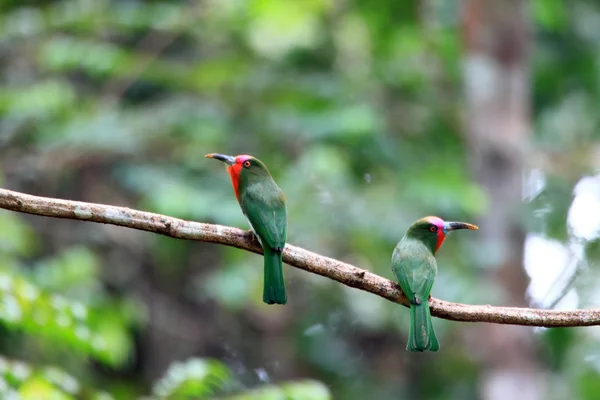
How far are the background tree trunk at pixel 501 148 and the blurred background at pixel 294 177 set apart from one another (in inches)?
0.8

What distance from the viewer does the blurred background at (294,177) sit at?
664 centimetres

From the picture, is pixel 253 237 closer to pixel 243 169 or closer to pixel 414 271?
pixel 243 169

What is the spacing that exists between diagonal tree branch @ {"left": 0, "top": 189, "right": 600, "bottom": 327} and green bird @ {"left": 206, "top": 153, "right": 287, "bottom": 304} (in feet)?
0.27

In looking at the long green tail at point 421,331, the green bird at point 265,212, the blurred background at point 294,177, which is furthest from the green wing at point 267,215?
the blurred background at point 294,177

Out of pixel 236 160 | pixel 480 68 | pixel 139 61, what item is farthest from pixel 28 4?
pixel 236 160

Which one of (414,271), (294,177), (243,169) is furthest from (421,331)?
(294,177)

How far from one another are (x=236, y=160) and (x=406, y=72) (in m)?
6.37

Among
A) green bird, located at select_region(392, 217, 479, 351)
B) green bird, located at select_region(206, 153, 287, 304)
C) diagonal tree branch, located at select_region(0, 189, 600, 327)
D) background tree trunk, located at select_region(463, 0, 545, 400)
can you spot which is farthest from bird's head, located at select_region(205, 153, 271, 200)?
background tree trunk, located at select_region(463, 0, 545, 400)

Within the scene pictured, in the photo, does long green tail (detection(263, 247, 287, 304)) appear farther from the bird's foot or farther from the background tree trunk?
the background tree trunk

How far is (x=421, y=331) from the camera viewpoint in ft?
9.91

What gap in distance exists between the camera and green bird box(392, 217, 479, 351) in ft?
9.86

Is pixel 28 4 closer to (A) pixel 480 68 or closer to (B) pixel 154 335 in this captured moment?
(B) pixel 154 335

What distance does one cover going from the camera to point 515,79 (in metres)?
8.41

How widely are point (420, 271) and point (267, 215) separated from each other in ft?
2.06
